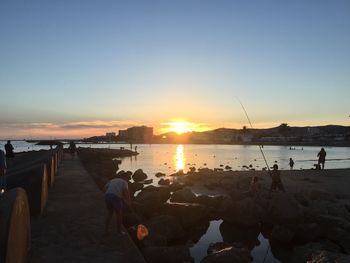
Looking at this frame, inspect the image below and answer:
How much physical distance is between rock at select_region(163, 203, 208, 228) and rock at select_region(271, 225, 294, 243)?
11.8 ft

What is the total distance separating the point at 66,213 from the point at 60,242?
2739mm

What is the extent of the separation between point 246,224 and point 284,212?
1.65 metres

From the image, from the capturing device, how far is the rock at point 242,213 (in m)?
14.8

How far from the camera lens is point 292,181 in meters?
25.2

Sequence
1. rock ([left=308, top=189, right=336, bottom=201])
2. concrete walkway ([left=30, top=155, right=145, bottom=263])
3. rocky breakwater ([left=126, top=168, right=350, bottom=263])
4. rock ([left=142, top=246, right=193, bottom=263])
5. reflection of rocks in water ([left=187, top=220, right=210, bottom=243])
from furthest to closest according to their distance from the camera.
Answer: rock ([left=308, top=189, right=336, bottom=201]) < reflection of rocks in water ([left=187, top=220, right=210, bottom=243]) < rocky breakwater ([left=126, top=168, right=350, bottom=263]) < rock ([left=142, top=246, right=193, bottom=263]) < concrete walkway ([left=30, top=155, right=145, bottom=263])

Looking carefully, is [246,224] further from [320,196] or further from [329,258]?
[329,258]

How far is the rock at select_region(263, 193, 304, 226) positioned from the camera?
45.0 feet

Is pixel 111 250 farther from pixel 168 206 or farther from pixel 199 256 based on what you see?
pixel 168 206

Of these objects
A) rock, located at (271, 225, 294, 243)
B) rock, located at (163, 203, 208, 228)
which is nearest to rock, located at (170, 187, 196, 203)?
rock, located at (163, 203, 208, 228)

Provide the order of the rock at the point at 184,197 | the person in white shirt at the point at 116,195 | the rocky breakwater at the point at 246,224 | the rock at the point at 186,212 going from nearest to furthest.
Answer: the person in white shirt at the point at 116,195 < the rocky breakwater at the point at 246,224 < the rock at the point at 186,212 < the rock at the point at 184,197

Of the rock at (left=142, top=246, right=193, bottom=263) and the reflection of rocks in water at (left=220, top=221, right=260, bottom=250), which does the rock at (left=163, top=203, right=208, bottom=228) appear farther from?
the rock at (left=142, top=246, right=193, bottom=263)

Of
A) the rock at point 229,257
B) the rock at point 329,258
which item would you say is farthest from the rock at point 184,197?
the rock at point 329,258

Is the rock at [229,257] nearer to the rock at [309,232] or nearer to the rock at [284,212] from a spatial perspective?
the rock at [309,232]

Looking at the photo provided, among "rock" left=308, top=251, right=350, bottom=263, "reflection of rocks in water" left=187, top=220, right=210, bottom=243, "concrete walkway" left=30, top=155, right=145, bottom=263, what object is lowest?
"reflection of rocks in water" left=187, top=220, right=210, bottom=243
